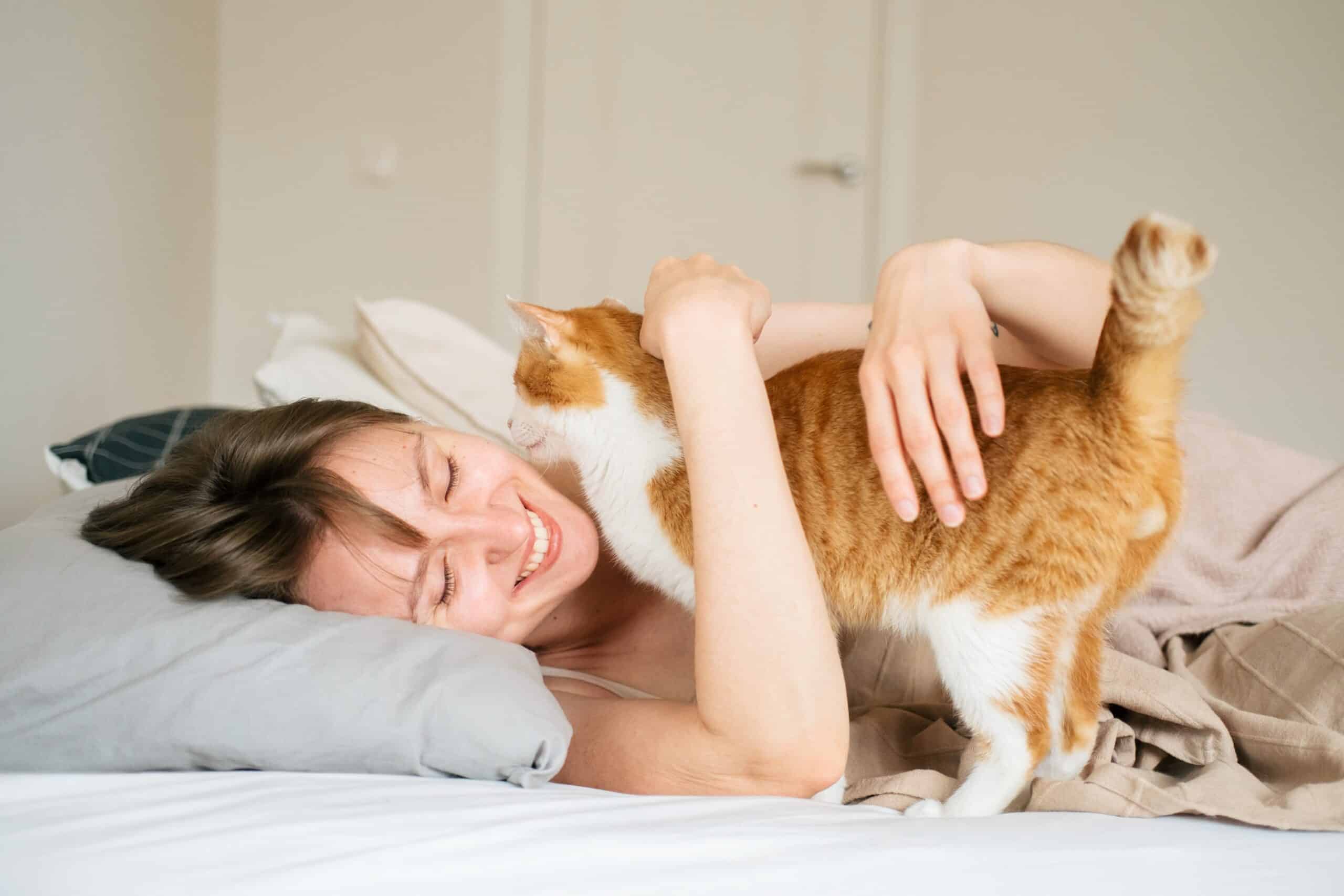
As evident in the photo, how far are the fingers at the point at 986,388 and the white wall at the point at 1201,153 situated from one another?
101 inches

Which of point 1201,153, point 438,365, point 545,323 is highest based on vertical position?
point 1201,153

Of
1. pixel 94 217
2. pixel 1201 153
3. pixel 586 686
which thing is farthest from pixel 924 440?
pixel 1201 153

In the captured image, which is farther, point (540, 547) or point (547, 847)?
point (540, 547)

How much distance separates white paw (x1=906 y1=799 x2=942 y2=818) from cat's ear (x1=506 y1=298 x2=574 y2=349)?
0.66 metres

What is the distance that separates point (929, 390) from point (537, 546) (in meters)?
0.47

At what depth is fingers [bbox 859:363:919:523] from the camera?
0.96 metres

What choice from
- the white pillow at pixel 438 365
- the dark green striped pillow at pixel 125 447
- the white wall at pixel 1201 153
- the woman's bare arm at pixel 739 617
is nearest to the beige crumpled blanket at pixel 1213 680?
the woman's bare arm at pixel 739 617

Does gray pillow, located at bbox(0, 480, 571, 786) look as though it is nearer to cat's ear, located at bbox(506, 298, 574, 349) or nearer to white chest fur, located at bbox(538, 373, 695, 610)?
white chest fur, located at bbox(538, 373, 695, 610)

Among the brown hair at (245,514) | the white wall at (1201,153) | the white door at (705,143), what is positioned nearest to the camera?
the brown hair at (245,514)

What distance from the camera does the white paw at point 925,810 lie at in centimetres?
99

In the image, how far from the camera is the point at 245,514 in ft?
3.57

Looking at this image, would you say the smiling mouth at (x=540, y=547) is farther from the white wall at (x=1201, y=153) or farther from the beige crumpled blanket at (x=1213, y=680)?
the white wall at (x=1201, y=153)

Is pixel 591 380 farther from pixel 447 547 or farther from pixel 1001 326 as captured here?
pixel 1001 326

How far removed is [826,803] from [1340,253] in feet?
9.91
